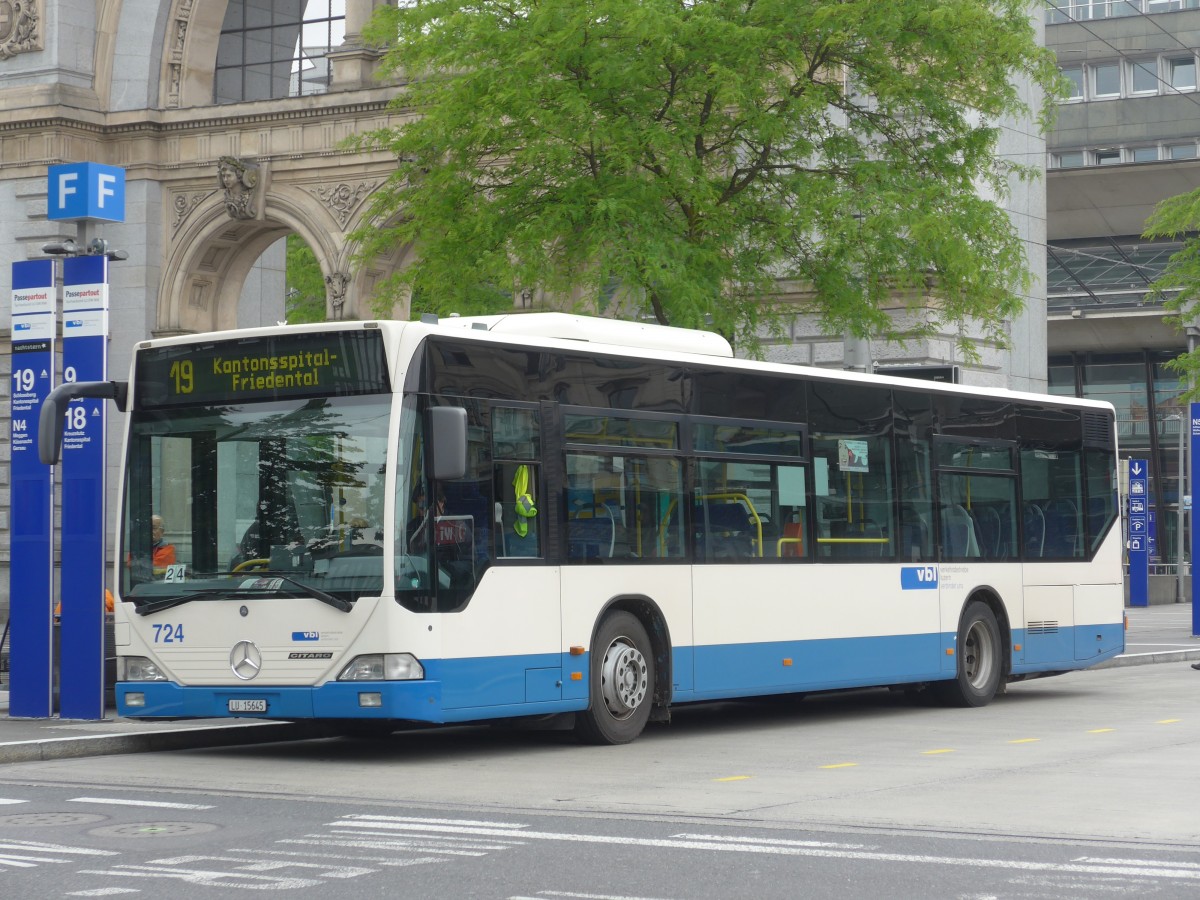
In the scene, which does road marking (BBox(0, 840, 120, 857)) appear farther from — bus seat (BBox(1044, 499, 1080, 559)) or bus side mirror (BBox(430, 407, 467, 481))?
bus seat (BBox(1044, 499, 1080, 559))

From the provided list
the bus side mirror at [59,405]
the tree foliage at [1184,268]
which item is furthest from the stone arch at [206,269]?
the bus side mirror at [59,405]

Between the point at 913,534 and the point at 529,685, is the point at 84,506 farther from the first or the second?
the point at 913,534

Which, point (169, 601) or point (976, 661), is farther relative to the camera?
point (976, 661)

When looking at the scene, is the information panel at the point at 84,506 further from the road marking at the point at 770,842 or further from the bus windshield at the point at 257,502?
the road marking at the point at 770,842

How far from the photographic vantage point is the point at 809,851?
28.9ft

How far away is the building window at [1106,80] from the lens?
6969 cm

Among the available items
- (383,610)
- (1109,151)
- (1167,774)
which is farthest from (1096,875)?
(1109,151)

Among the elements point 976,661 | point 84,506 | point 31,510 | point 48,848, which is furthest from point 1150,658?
point 48,848

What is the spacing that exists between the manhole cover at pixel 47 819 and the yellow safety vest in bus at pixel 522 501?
3979mm

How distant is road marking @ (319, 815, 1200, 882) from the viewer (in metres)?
8.26

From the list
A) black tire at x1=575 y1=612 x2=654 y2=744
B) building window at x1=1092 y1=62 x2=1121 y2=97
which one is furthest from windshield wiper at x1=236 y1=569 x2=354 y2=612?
building window at x1=1092 y1=62 x2=1121 y2=97

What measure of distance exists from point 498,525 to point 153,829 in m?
4.10

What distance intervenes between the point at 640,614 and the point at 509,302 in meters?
7.71

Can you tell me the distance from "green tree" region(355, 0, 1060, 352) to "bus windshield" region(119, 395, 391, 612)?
6.45 metres
